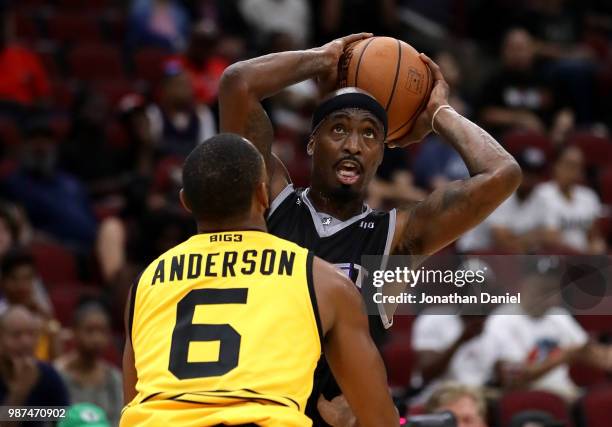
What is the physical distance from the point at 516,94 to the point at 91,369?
20.1ft

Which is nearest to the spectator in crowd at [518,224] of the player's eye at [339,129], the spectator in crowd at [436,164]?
the spectator in crowd at [436,164]

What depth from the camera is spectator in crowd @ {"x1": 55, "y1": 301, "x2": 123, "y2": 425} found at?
24.2 ft

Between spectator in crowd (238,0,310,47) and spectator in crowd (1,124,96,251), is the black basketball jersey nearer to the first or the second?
spectator in crowd (1,124,96,251)

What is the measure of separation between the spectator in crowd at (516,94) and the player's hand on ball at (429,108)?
710cm

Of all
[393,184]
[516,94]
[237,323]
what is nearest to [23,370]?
[237,323]

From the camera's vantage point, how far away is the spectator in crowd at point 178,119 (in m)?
10.5

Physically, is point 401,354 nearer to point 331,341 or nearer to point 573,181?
point 573,181

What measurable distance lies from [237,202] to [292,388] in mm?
563

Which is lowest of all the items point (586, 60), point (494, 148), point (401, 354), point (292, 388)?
point (401, 354)

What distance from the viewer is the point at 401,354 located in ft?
28.3

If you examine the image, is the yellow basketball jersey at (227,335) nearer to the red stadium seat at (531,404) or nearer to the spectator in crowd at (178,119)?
the red stadium seat at (531,404)

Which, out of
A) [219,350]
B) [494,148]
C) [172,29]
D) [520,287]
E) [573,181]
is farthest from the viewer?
[172,29]

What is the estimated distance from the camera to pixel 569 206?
35.1ft

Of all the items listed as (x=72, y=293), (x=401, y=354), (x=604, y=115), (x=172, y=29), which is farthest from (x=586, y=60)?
(x=72, y=293)
